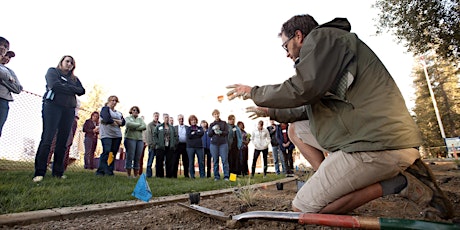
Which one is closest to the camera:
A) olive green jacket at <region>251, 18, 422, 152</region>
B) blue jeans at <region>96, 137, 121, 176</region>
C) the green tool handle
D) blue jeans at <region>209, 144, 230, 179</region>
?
the green tool handle

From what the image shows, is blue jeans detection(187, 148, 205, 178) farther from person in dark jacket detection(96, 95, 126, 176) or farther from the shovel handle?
the shovel handle

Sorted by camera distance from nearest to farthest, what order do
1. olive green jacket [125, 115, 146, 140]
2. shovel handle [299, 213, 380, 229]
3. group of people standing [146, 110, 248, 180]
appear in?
shovel handle [299, 213, 380, 229] → olive green jacket [125, 115, 146, 140] → group of people standing [146, 110, 248, 180]

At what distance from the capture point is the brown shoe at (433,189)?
163 cm

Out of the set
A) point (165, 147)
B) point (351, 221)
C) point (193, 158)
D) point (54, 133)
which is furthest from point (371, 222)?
point (165, 147)

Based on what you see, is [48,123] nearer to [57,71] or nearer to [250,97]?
[57,71]

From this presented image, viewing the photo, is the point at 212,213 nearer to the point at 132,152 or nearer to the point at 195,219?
the point at 195,219

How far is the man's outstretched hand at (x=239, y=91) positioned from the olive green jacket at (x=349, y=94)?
0.75 feet

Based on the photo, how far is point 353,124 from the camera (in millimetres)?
1603

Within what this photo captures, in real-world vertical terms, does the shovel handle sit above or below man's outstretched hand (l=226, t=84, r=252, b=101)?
below

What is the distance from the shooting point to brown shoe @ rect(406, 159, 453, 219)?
1.63 m

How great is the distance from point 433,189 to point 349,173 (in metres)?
0.53

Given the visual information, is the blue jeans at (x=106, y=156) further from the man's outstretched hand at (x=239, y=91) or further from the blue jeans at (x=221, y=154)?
the man's outstretched hand at (x=239, y=91)

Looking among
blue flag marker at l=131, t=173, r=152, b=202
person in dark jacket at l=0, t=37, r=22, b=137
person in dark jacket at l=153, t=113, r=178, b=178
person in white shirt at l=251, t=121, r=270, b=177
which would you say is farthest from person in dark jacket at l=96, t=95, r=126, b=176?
person in white shirt at l=251, t=121, r=270, b=177

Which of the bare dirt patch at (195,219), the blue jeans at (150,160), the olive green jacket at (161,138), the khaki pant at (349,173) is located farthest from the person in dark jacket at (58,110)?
the khaki pant at (349,173)
